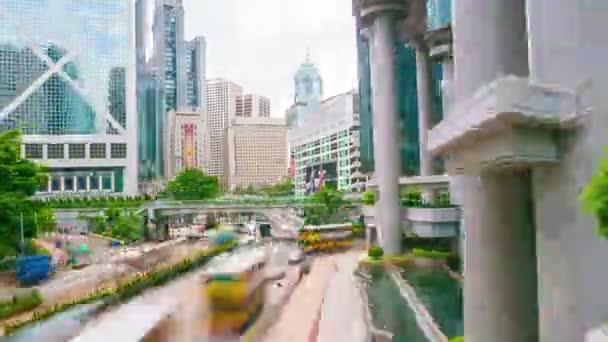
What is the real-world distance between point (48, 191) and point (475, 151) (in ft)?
264

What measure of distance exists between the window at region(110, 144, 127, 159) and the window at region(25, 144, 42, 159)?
9654mm

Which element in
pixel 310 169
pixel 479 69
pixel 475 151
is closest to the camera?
pixel 475 151

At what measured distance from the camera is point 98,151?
79.4 meters

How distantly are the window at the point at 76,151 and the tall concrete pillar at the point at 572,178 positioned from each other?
7890cm

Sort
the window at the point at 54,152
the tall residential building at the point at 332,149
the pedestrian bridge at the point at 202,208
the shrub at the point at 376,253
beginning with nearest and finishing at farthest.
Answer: the shrub at the point at 376,253 < the pedestrian bridge at the point at 202,208 < the window at the point at 54,152 < the tall residential building at the point at 332,149

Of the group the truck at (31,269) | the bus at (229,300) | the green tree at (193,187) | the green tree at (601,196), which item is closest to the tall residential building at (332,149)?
the green tree at (193,187)

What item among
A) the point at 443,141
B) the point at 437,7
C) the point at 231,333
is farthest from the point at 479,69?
the point at 437,7

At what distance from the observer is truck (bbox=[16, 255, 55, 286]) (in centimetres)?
3003

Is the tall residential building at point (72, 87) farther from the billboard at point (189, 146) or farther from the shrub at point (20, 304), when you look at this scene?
the shrub at point (20, 304)

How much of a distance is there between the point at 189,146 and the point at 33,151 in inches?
2035

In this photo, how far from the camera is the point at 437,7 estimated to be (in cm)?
3941

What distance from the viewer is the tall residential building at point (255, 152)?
13538 cm

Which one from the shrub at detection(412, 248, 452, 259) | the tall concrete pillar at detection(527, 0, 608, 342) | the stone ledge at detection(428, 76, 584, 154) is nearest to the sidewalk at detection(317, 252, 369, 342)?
the shrub at detection(412, 248, 452, 259)

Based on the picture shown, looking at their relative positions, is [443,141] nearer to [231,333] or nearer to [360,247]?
[231,333]
